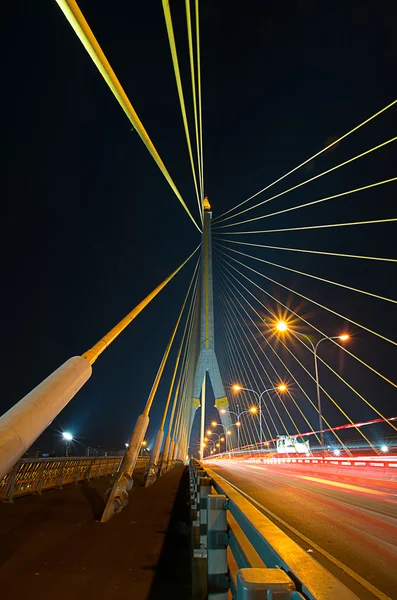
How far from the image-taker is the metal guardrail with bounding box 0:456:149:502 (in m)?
11.7

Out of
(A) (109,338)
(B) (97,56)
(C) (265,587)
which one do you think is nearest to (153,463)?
(A) (109,338)

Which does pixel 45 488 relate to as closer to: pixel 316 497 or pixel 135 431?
pixel 135 431

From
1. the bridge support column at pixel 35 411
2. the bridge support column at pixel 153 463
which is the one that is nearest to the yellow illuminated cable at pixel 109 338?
the bridge support column at pixel 35 411

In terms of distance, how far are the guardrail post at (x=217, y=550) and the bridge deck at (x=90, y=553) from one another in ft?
6.17

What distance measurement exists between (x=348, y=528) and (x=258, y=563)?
5480 mm

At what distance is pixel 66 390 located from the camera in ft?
19.6

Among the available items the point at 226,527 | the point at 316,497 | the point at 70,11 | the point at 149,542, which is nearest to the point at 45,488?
the point at 149,542

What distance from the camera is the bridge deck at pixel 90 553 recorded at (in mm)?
4891

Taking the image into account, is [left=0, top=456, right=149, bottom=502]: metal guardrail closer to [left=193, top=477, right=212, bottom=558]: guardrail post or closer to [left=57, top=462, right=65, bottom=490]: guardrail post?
[left=57, top=462, right=65, bottom=490]: guardrail post

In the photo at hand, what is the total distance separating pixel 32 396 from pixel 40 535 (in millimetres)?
3843

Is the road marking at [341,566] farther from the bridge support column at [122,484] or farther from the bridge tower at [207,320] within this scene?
the bridge tower at [207,320]

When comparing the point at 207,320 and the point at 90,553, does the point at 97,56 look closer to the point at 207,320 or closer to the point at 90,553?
the point at 90,553

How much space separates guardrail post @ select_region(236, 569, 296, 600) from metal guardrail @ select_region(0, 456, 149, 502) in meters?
8.77

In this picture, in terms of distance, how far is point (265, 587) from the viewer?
1.54 meters
